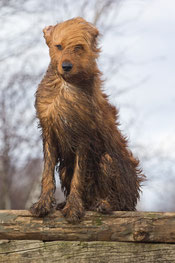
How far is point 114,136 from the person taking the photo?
3600 mm

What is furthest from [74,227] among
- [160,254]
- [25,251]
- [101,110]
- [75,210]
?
[101,110]

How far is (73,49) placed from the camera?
319 centimetres

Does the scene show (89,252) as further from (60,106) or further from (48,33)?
(48,33)

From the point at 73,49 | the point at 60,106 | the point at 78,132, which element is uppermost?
the point at 73,49

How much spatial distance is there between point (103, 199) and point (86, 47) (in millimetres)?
1182

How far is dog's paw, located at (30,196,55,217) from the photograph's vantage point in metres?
3.34

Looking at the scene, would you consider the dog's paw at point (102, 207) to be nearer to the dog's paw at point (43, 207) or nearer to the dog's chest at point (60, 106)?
the dog's paw at point (43, 207)

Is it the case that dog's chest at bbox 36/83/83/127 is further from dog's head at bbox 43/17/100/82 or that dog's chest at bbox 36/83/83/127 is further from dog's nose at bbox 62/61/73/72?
dog's nose at bbox 62/61/73/72

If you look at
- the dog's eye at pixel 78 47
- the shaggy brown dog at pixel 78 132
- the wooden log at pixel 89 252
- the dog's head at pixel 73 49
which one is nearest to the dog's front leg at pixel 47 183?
the shaggy brown dog at pixel 78 132

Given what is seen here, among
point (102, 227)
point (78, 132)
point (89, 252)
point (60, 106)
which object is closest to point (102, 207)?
point (102, 227)

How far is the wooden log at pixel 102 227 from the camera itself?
130 inches

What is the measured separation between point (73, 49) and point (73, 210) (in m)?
1.16

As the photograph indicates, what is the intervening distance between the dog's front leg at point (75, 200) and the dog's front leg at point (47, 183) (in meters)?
0.13

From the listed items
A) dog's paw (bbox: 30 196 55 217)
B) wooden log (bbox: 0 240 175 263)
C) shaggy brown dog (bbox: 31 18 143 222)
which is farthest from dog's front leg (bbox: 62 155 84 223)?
A: wooden log (bbox: 0 240 175 263)
